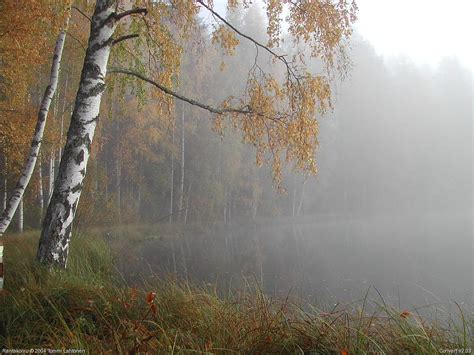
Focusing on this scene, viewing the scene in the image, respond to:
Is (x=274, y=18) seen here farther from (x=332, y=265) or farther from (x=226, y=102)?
(x=332, y=265)

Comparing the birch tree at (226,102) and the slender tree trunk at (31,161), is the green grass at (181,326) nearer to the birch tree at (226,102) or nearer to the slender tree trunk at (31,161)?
the birch tree at (226,102)

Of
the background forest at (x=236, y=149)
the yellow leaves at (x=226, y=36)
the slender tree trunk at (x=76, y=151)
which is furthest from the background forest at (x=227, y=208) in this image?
the slender tree trunk at (x=76, y=151)

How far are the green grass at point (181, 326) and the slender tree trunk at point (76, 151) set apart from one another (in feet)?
1.23

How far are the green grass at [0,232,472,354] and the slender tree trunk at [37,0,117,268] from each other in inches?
14.8

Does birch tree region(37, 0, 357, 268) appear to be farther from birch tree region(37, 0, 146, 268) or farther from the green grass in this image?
the green grass

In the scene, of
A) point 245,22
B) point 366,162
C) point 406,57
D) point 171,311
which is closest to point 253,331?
point 171,311

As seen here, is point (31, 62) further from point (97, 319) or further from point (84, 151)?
point (97, 319)

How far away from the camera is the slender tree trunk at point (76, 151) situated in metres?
4.07

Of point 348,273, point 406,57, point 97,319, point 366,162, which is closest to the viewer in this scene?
point 97,319

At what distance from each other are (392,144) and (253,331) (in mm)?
36851

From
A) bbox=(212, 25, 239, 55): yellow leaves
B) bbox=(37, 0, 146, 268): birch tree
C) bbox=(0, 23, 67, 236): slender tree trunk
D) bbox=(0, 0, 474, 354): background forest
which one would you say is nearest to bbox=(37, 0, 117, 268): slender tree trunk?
bbox=(37, 0, 146, 268): birch tree

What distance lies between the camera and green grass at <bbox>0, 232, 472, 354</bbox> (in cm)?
223

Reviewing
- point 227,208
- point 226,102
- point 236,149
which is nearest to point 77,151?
point 226,102

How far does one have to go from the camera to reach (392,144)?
119ft
